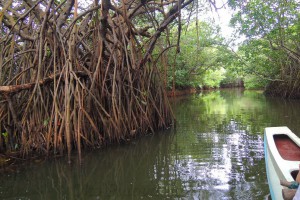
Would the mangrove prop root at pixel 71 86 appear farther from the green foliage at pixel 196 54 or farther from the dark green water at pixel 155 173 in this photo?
the green foliage at pixel 196 54

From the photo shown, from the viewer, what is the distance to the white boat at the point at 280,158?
2.62 m

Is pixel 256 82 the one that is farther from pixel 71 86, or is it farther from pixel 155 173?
pixel 155 173

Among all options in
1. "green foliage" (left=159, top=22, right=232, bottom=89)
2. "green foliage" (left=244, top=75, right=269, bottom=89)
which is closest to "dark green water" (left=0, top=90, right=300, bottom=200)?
"green foliage" (left=159, top=22, right=232, bottom=89)

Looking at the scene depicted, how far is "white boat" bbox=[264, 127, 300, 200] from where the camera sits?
8.59 feet

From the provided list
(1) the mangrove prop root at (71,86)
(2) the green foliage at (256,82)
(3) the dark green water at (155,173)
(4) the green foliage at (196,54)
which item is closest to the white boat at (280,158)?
(3) the dark green water at (155,173)

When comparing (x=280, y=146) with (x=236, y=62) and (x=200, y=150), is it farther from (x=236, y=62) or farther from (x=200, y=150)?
(x=236, y=62)

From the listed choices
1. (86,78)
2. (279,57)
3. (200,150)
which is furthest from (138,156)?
(279,57)

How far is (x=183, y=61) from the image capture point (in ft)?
76.0

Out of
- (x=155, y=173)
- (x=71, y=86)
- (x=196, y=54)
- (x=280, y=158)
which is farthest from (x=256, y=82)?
(x=280, y=158)

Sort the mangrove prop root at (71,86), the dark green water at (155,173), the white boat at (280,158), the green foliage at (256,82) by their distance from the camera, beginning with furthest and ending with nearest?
the green foliage at (256,82)
the mangrove prop root at (71,86)
the dark green water at (155,173)
the white boat at (280,158)

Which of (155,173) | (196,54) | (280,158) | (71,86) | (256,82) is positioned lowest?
(155,173)

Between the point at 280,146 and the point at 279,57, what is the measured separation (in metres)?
14.2

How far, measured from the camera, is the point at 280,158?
2.92 meters

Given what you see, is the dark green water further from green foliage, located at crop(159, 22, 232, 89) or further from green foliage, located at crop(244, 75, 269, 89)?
green foliage, located at crop(244, 75, 269, 89)
